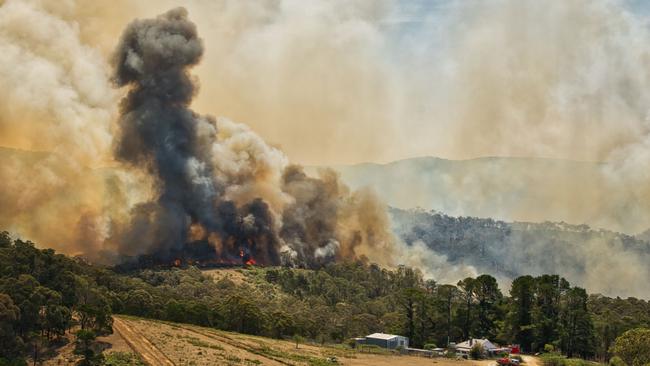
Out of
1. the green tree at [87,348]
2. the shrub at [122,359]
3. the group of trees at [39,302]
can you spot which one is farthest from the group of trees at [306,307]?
the shrub at [122,359]

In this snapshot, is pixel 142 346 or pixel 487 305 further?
pixel 487 305

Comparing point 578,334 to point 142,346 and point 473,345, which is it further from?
point 142,346

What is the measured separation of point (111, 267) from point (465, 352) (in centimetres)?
8187

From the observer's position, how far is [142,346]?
80.8 meters

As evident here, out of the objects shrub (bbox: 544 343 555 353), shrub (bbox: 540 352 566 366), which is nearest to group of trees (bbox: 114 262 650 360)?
shrub (bbox: 544 343 555 353)

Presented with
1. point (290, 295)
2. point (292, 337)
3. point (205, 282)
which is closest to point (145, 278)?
point (205, 282)

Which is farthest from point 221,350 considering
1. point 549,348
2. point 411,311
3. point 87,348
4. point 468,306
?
point 468,306

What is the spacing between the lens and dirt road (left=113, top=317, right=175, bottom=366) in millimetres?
74062

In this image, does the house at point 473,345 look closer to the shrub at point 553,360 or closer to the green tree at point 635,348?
the shrub at point 553,360

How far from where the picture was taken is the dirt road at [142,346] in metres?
74.1

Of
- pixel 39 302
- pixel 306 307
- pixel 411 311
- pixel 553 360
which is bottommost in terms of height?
pixel 553 360

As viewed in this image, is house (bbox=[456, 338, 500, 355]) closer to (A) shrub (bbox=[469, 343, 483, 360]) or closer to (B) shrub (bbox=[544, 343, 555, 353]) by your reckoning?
(A) shrub (bbox=[469, 343, 483, 360])

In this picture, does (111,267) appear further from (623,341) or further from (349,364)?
(623,341)

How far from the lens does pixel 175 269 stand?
511 ft
